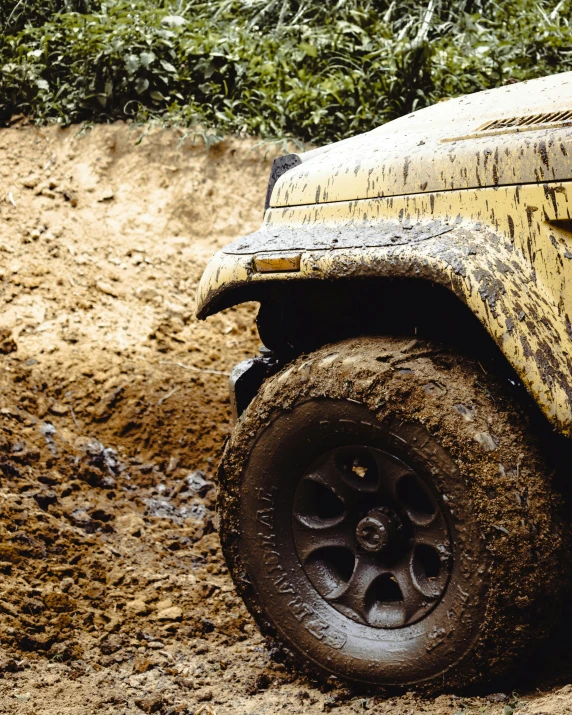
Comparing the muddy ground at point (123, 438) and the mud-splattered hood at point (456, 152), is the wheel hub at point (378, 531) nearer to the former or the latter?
the muddy ground at point (123, 438)

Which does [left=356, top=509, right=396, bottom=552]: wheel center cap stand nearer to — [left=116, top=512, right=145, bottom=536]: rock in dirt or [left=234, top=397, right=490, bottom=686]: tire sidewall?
[left=234, top=397, right=490, bottom=686]: tire sidewall

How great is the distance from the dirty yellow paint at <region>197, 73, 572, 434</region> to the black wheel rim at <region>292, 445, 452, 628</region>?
495 mm

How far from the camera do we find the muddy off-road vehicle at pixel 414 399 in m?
1.95

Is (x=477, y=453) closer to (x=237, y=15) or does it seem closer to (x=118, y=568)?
(x=118, y=568)

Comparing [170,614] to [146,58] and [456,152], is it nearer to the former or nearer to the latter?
[456,152]

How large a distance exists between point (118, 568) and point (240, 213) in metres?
3.31

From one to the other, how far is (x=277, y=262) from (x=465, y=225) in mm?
568

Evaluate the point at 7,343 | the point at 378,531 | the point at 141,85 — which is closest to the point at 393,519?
the point at 378,531

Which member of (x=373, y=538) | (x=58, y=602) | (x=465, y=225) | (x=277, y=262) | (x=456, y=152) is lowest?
(x=58, y=602)

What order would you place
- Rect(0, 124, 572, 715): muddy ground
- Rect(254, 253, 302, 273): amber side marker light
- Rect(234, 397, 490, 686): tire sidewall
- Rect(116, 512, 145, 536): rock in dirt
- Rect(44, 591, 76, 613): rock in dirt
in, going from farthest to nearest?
Rect(116, 512, 145, 536): rock in dirt < Rect(44, 591, 76, 613): rock in dirt < Rect(0, 124, 572, 715): muddy ground < Rect(254, 253, 302, 273): amber side marker light < Rect(234, 397, 490, 686): tire sidewall

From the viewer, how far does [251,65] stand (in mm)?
6504

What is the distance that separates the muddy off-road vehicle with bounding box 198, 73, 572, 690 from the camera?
6.40 feet

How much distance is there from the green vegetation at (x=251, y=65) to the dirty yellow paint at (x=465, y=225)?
3766mm

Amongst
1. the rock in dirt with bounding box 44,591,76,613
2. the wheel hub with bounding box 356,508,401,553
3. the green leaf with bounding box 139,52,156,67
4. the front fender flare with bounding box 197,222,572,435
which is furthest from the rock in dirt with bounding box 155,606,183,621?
the green leaf with bounding box 139,52,156,67
